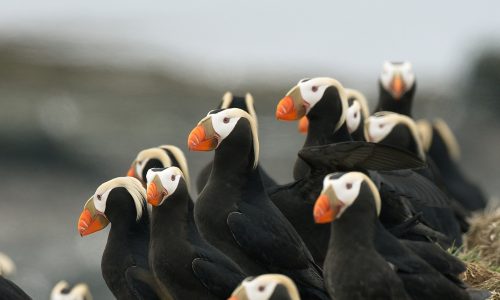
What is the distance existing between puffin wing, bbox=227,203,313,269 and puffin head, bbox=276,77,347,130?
81 cm

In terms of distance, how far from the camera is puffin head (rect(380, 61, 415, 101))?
13.9m

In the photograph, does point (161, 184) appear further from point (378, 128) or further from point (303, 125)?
point (378, 128)

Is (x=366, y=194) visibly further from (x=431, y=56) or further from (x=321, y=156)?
(x=431, y=56)

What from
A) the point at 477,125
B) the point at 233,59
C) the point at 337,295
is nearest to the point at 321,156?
the point at 337,295

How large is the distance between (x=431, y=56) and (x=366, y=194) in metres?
44.6

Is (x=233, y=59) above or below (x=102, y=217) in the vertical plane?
below

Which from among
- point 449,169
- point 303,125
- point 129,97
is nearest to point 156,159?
point 303,125

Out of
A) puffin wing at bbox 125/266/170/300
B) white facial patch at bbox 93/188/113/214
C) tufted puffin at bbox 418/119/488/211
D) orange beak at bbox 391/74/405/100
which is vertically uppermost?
white facial patch at bbox 93/188/113/214

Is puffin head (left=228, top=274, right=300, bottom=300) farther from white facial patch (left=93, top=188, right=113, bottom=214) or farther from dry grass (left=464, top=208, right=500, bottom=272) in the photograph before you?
dry grass (left=464, top=208, right=500, bottom=272)

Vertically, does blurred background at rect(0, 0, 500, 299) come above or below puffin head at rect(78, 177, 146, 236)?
below

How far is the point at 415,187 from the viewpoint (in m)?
11.1

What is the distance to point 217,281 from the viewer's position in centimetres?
927

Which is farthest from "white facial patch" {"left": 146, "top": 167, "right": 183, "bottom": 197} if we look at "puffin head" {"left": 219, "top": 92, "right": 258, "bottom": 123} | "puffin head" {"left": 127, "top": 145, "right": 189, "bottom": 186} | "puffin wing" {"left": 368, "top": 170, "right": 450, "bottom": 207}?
"puffin head" {"left": 219, "top": 92, "right": 258, "bottom": 123}

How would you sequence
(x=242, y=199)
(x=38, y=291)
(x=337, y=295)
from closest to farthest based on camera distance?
(x=337, y=295), (x=242, y=199), (x=38, y=291)
